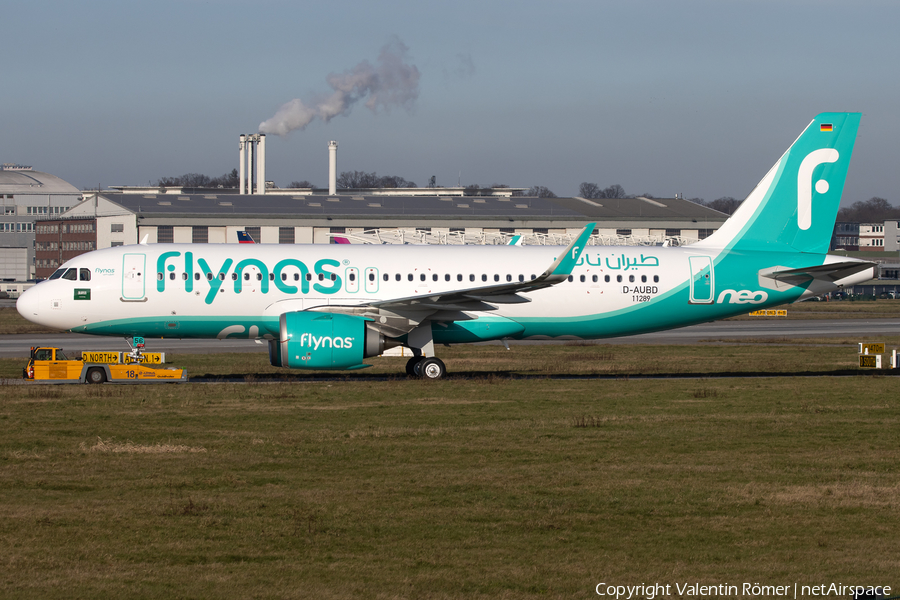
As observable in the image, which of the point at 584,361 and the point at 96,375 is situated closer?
the point at 96,375

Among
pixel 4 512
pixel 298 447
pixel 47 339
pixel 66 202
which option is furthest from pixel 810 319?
pixel 66 202

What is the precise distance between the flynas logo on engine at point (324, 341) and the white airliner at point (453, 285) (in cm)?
3

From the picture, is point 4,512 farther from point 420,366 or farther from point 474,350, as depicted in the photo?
point 474,350

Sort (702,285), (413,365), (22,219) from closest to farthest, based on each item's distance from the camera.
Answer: (413,365)
(702,285)
(22,219)

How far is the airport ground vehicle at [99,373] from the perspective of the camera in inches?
1123

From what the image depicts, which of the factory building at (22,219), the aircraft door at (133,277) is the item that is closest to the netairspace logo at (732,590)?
the aircraft door at (133,277)

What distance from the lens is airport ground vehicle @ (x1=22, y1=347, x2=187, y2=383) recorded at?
93.6 feet

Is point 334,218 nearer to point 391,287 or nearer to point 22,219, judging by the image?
point 391,287

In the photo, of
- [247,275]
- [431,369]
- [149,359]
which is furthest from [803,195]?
[149,359]

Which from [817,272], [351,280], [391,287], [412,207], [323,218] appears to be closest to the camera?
[351,280]

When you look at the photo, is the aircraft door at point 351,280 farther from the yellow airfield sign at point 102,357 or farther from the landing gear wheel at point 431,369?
the yellow airfield sign at point 102,357

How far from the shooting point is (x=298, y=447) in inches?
706

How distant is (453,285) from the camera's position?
1235 inches

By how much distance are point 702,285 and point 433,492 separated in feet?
67.2
